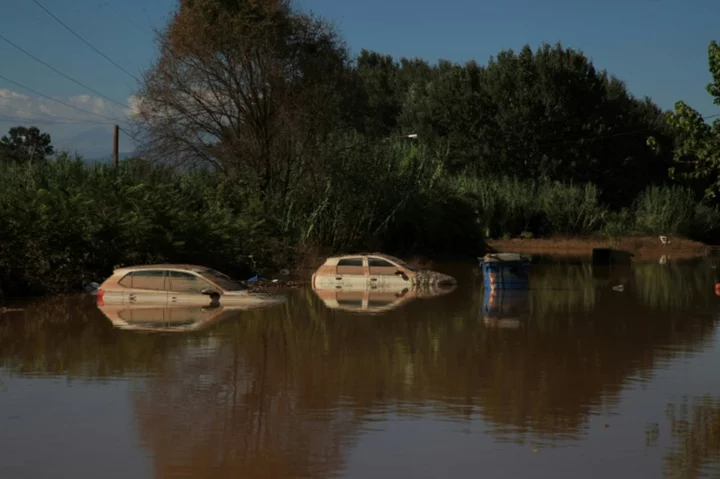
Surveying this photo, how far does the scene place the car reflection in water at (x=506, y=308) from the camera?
25047 mm

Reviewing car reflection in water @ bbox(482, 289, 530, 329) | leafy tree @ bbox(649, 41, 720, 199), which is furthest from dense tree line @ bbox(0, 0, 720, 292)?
car reflection in water @ bbox(482, 289, 530, 329)

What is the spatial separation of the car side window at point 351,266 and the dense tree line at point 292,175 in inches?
217

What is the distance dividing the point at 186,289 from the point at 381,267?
871 centimetres

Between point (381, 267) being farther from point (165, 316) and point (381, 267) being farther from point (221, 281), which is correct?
point (165, 316)

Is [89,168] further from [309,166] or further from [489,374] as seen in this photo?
[489,374]

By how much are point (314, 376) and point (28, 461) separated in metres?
Result: 6.58

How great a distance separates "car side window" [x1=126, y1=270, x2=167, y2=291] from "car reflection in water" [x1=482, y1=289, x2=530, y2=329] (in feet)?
31.8

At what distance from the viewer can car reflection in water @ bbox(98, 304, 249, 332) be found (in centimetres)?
2346

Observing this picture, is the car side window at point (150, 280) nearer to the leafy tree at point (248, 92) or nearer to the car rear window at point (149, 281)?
the car rear window at point (149, 281)

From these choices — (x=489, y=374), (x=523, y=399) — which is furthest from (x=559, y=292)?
(x=523, y=399)

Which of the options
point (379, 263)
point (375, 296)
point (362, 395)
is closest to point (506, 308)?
point (375, 296)

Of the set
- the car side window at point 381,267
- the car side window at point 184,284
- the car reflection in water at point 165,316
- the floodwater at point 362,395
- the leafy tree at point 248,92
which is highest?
the leafy tree at point 248,92

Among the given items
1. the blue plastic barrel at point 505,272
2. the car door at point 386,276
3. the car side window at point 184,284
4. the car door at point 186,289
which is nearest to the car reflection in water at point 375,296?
the car door at point 386,276

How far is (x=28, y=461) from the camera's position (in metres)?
11.2
